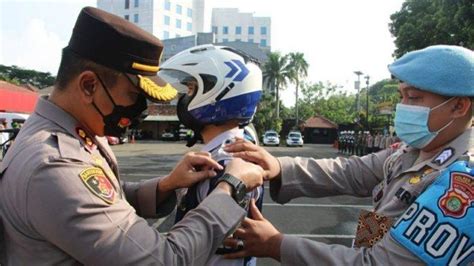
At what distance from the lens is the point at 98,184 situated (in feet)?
5.16

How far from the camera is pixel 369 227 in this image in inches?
76.7

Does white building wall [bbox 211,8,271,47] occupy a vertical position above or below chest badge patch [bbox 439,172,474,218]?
above

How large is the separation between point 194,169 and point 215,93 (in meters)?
0.37

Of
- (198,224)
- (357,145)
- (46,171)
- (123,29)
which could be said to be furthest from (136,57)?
(357,145)

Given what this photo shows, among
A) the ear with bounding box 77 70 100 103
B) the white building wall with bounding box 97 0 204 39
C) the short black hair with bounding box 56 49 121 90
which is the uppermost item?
the white building wall with bounding box 97 0 204 39

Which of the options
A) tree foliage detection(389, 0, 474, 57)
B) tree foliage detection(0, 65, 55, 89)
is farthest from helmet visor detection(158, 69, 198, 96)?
tree foliage detection(0, 65, 55, 89)

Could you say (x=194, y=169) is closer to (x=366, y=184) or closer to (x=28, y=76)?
(x=366, y=184)

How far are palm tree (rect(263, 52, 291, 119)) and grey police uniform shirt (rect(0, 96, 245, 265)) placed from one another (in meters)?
60.2

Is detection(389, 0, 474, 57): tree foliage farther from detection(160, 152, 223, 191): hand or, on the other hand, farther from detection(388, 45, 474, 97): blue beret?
detection(160, 152, 223, 191): hand

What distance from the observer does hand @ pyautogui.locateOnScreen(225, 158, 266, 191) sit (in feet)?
6.08

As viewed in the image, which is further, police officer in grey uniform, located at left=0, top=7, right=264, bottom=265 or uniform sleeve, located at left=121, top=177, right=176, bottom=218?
uniform sleeve, located at left=121, top=177, right=176, bottom=218

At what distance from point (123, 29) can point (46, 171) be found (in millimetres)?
613

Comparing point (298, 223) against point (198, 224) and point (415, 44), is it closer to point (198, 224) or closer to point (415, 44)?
point (198, 224)

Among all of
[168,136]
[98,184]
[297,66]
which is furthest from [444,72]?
[297,66]
